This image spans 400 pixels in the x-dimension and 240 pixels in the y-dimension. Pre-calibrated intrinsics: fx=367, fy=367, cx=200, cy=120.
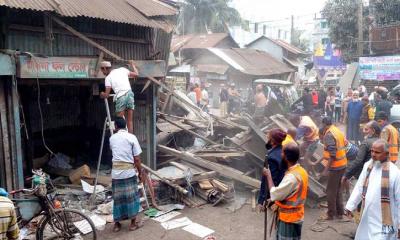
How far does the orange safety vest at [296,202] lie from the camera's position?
13.9ft

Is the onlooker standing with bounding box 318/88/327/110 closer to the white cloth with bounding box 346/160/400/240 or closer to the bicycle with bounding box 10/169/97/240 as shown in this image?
the white cloth with bounding box 346/160/400/240

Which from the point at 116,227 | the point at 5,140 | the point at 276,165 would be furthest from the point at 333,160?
the point at 5,140

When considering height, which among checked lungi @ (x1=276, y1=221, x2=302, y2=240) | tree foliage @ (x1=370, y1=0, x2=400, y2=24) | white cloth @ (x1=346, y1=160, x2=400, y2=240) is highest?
tree foliage @ (x1=370, y1=0, x2=400, y2=24)

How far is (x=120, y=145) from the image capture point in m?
6.13

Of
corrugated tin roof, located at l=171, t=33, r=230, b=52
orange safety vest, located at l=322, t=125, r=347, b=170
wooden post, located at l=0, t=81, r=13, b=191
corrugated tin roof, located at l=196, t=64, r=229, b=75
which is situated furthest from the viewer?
corrugated tin roof, located at l=171, t=33, r=230, b=52

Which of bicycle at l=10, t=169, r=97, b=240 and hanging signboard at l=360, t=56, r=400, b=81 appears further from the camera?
hanging signboard at l=360, t=56, r=400, b=81

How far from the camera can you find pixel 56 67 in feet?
22.1

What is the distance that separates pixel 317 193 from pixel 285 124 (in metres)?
2.81

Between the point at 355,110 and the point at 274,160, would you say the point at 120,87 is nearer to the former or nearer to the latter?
the point at 274,160

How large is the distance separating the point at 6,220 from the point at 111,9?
508cm

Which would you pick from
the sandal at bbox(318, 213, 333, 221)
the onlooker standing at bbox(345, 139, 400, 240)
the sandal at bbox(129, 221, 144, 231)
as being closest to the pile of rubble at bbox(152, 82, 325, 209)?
the sandal at bbox(318, 213, 333, 221)

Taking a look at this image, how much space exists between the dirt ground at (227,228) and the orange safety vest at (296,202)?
2.14m

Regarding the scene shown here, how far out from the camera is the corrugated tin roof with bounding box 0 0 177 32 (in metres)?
6.09

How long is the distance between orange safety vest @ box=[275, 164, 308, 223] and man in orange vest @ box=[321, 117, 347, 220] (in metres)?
2.53
